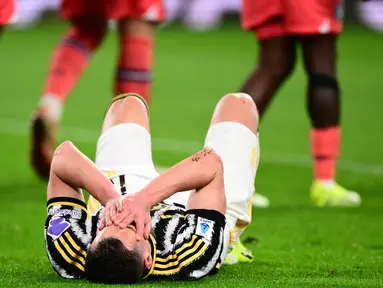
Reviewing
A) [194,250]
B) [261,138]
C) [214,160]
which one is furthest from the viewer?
[261,138]

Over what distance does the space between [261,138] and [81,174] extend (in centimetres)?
501

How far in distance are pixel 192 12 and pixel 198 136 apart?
30.4 ft

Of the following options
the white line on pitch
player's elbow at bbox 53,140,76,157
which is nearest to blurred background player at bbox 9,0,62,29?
the white line on pitch

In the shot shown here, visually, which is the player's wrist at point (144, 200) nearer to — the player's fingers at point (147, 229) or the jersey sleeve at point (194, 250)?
the player's fingers at point (147, 229)

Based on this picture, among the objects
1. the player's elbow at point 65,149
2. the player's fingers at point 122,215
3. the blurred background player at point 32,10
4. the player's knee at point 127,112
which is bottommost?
the blurred background player at point 32,10

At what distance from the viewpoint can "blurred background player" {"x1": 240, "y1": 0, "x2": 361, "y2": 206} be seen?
631 centimetres

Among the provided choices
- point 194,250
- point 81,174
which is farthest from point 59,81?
point 194,250

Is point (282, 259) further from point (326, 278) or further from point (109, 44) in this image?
point (109, 44)

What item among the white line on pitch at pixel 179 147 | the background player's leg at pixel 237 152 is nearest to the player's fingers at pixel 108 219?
the background player's leg at pixel 237 152

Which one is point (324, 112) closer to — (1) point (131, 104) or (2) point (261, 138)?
(1) point (131, 104)

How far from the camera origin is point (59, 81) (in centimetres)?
728

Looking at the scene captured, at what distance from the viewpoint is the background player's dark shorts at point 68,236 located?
4098mm

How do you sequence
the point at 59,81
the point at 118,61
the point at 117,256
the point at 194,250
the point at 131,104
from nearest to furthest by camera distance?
the point at 117,256, the point at 194,250, the point at 131,104, the point at 118,61, the point at 59,81

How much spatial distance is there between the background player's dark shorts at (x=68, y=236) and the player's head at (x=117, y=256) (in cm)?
14
